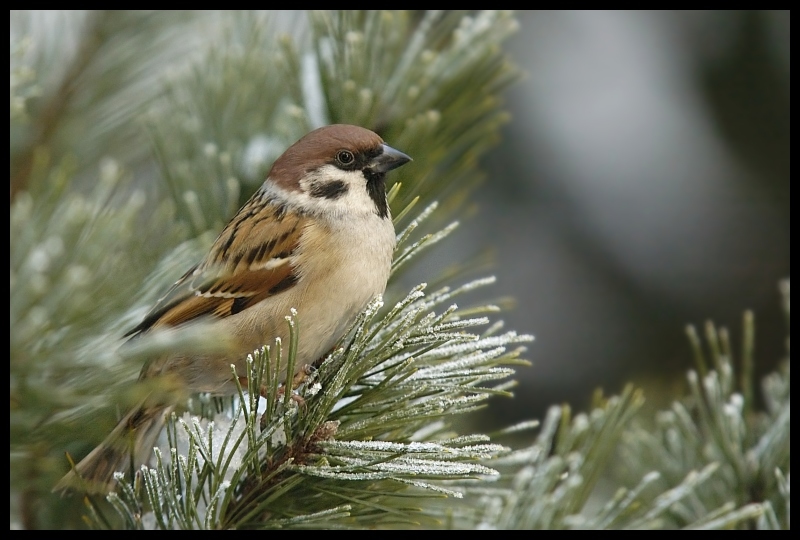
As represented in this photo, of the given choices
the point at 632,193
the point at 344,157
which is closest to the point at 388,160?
the point at 344,157

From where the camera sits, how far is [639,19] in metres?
4.96

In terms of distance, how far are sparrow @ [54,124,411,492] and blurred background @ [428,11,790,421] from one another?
2.08 meters

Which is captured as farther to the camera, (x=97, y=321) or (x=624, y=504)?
(x=624, y=504)

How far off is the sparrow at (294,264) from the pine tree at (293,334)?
63 mm

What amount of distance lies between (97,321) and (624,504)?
3.58 feet

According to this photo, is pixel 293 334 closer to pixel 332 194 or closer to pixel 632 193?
pixel 332 194

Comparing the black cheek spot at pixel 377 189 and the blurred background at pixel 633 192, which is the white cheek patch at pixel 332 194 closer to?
the black cheek spot at pixel 377 189

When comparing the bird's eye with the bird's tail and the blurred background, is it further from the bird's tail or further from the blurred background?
the blurred background

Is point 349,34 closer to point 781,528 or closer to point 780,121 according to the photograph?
point 781,528

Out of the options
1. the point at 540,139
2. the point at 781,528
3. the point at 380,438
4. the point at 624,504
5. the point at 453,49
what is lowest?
the point at 781,528

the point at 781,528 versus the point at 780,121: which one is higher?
the point at 780,121

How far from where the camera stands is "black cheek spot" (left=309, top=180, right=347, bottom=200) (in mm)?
2203

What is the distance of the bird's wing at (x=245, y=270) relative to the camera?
1970 mm

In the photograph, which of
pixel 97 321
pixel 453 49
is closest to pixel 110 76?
pixel 453 49
